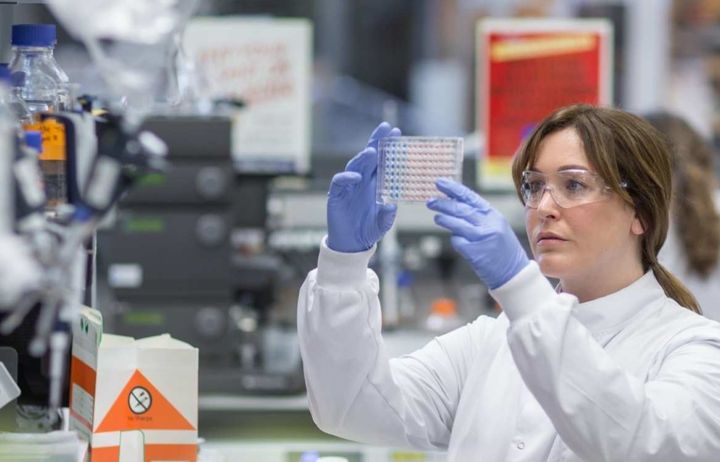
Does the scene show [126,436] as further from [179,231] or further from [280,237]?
[280,237]

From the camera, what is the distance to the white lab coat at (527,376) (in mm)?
1744

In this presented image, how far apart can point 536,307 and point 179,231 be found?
6.92 feet

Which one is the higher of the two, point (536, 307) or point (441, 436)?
point (536, 307)

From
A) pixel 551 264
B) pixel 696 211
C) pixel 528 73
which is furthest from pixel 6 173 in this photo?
pixel 528 73

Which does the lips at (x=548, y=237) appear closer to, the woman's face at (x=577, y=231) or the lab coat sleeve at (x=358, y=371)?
the woman's face at (x=577, y=231)

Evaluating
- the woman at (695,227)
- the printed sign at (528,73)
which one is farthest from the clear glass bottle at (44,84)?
the printed sign at (528,73)

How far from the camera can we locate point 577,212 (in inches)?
76.2

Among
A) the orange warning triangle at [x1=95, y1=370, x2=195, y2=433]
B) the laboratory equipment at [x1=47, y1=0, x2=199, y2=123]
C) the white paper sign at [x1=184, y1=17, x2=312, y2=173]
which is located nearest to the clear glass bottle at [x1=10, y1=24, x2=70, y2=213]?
the laboratory equipment at [x1=47, y1=0, x2=199, y2=123]

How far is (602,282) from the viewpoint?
2021 mm

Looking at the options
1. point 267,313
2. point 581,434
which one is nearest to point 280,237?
point 267,313

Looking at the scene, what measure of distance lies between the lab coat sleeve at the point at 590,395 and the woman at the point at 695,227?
6.31ft

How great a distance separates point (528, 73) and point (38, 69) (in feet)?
A: 9.05

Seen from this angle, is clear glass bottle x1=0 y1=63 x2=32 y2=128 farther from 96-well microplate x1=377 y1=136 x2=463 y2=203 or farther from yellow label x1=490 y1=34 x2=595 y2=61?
yellow label x1=490 y1=34 x2=595 y2=61

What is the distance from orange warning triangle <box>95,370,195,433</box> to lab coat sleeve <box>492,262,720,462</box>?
0.49 meters
